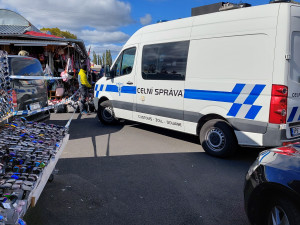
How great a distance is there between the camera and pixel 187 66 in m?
5.36

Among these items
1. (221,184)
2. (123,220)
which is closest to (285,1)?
(221,184)

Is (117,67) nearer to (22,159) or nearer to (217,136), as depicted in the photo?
(217,136)

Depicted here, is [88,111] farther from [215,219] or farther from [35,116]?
[215,219]

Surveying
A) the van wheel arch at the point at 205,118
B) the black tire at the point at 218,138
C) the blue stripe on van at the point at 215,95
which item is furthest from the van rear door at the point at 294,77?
the van wheel arch at the point at 205,118

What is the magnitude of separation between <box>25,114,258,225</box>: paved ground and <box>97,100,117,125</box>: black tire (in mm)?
1551

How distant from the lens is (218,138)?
5039 mm

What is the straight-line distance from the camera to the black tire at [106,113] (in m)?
7.63

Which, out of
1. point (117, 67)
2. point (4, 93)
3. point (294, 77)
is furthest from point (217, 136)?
point (4, 93)

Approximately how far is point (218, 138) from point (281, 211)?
284 cm

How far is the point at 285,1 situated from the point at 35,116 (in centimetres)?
540

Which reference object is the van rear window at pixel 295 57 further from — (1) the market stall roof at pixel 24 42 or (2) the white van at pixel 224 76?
(1) the market stall roof at pixel 24 42

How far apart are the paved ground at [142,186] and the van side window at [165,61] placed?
154 centimetres

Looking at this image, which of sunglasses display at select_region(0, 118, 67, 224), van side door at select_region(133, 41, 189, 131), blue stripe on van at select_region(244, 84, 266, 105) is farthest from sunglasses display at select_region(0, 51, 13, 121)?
blue stripe on van at select_region(244, 84, 266, 105)

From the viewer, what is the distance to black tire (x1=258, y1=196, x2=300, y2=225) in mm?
2062
